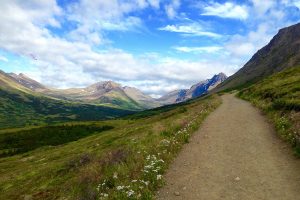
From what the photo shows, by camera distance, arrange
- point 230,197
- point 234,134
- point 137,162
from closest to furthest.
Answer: point 230,197, point 137,162, point 234,134

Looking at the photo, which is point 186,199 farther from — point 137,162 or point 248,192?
point 137,162

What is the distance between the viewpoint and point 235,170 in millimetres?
17984

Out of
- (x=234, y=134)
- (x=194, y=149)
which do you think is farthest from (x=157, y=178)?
(x=234, y=134)

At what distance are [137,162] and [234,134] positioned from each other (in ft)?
41.5

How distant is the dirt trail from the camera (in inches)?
582

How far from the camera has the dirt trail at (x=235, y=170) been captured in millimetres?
14789

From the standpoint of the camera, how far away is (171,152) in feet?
74.5

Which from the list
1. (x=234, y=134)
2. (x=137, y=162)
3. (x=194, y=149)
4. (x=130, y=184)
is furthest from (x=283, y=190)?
(x=234, y=134)

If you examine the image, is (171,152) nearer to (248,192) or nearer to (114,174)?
(114,174)

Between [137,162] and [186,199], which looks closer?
[186,199]

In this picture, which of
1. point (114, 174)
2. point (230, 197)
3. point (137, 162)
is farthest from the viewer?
point (137, 162)

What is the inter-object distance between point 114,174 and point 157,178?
265cm

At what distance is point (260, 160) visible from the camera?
782 inches

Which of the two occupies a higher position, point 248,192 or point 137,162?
point 137,162
